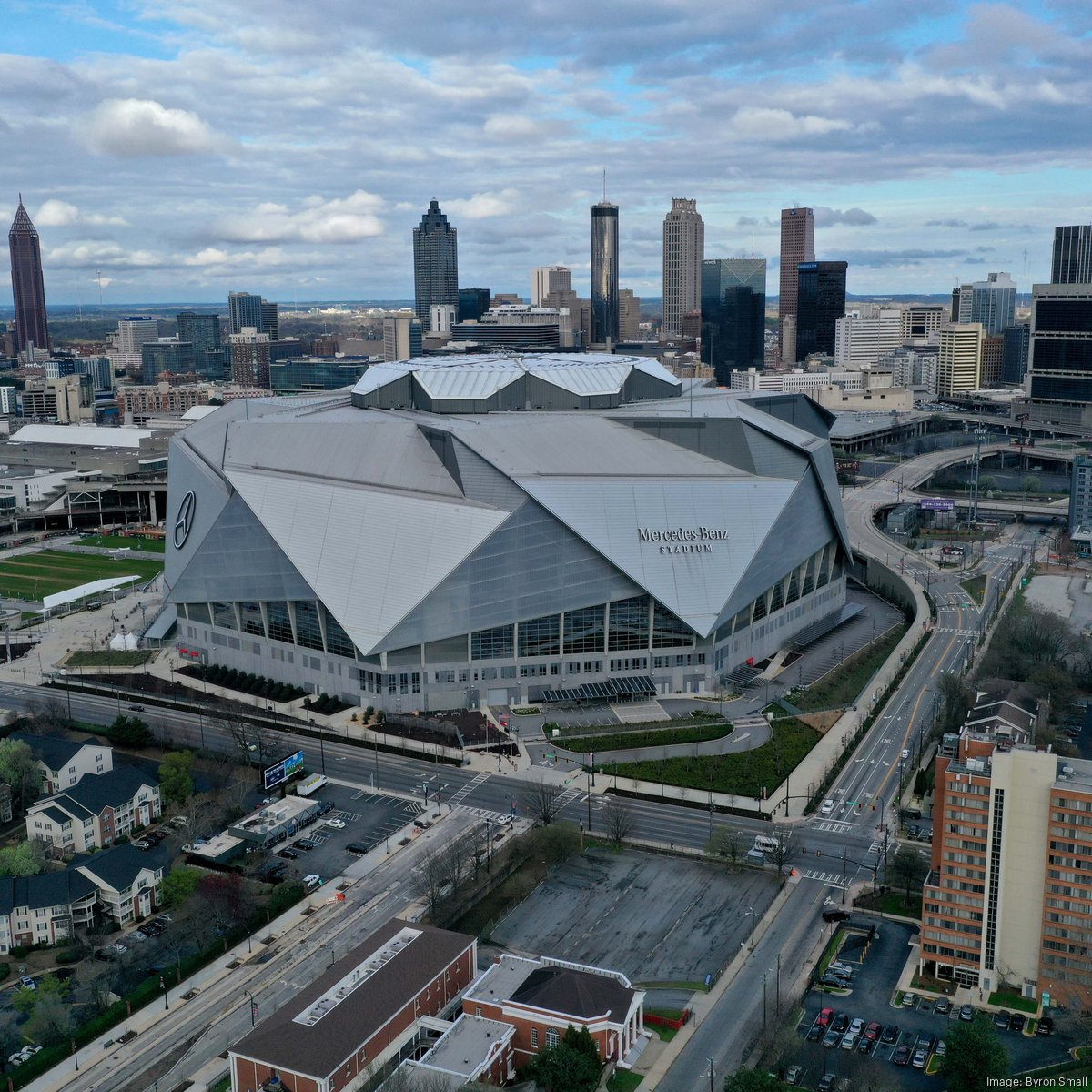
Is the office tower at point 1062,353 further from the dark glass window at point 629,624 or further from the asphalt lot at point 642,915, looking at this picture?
the asphalt lot at point 642,915

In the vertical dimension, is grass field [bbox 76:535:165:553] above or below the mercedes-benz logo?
→ below

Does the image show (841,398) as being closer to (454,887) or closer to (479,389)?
(479,389)

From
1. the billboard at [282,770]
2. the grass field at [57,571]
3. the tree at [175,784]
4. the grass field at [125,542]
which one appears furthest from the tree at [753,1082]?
the grass field at [125,542]

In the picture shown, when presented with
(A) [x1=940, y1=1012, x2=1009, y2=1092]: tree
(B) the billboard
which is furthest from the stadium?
(A) [x1=940, y1=1012, x2=1009, y2=1092]: tree

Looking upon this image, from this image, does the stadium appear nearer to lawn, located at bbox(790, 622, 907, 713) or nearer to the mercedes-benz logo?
the mercedes-benz logo

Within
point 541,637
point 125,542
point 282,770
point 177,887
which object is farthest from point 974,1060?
point 125,542

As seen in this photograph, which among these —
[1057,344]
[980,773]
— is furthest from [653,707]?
[1057,344]

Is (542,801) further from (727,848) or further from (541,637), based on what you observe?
(541,637)
